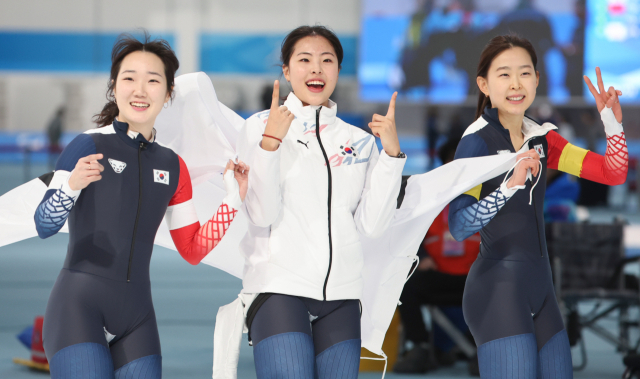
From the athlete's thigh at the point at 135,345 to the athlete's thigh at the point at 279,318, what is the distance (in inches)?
12.1

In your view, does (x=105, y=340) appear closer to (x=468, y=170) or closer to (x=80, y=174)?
(x=80, y=174)

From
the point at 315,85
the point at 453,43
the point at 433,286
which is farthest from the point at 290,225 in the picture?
the point at 453,43

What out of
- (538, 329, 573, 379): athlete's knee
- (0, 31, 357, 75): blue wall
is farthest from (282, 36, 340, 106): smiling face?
(0, 31, 357, 75): blue wall

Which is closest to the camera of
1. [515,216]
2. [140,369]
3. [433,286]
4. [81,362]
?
[81,362]

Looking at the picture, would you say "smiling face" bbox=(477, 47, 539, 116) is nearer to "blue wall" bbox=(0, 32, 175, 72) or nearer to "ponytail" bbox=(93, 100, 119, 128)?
"ponytail" bbox=(93, 100, 119, 128)

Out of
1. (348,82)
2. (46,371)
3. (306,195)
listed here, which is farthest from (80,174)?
(348,82)

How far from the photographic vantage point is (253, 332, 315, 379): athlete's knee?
217cm

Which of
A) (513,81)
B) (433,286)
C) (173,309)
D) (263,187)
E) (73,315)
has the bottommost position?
(173,309)

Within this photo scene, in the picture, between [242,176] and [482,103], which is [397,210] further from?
[242,176]

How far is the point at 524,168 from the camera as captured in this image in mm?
2412

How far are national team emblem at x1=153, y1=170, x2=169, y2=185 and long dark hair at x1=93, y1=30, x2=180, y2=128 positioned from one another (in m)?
0.28

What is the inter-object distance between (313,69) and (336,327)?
82 centimetres

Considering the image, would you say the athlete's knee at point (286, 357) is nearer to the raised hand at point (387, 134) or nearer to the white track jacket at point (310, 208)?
the white track jacket at point (310, 208)

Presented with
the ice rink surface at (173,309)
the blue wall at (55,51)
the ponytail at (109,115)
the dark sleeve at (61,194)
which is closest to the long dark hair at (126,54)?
the ponytail at (109,115)
